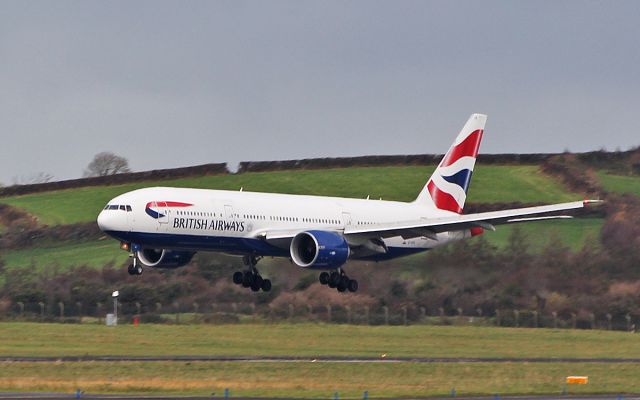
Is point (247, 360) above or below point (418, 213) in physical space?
below

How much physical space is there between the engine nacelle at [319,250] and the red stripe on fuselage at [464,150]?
11469 millimetres

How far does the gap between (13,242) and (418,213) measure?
40863mm

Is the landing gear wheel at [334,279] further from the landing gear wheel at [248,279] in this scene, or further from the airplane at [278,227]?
the landing gear wheel at [248,279]

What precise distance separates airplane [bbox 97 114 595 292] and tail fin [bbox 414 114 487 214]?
1.66 ft

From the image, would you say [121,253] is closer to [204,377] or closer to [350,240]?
[350,240]

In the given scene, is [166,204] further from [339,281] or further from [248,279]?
[339,281]

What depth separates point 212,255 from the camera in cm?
7125

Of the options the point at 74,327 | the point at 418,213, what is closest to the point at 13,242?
the point at 74,327

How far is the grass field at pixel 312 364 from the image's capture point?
4978 centimetres

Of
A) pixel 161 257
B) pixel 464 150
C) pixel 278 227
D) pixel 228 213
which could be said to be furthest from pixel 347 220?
pixel 464 150

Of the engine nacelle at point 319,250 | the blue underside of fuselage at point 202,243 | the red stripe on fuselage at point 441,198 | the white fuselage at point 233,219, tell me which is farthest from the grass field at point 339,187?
the blue underside of fuselage at point 202,243

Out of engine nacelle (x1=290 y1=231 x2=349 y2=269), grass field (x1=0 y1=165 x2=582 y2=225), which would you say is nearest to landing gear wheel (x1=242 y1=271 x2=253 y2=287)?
engine nacelle (x1=290 y1=231 x2=349 y2=269)

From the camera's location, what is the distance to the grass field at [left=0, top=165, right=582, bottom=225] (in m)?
103

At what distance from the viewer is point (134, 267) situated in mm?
57969
